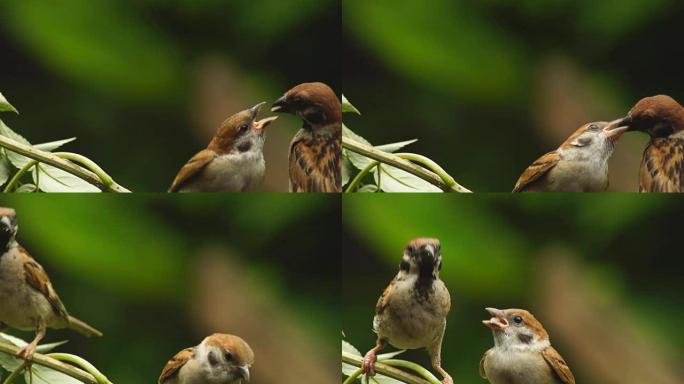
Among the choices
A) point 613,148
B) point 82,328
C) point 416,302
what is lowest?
point 82,328

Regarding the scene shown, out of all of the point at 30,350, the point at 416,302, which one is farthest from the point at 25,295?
the point at 416,302

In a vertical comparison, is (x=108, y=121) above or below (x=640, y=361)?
above

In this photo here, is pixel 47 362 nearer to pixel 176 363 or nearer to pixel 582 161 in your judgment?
pixel 176 363

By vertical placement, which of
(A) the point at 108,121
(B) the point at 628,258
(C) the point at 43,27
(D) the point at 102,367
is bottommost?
(D) the point at 102,367

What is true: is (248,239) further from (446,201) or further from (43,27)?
(43,27)

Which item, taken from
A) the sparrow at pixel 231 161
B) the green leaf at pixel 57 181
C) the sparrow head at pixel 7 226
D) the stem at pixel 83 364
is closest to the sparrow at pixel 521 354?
the sparrow at pixel 231 161

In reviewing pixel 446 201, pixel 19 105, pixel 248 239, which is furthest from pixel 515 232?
pixel 19 105

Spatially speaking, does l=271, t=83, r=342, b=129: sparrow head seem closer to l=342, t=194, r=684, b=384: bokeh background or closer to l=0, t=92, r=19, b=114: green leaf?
l=342, t=194, r=684, b=384: bokeh background

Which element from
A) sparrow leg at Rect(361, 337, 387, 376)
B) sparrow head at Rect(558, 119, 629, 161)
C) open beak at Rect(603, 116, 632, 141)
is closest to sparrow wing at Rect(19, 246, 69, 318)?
sparrow leg at Rect(361, 337, 387, 376)
